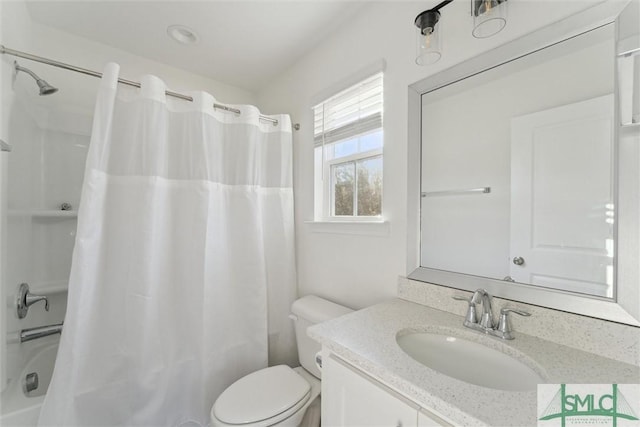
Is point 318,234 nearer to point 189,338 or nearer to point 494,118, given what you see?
point 189,338

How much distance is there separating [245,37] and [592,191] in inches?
72.6

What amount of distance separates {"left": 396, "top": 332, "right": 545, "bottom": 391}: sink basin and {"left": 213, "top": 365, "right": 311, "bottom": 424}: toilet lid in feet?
2.05

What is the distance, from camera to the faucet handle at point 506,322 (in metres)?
0.80

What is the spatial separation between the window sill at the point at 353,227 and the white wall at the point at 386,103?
0.01 m

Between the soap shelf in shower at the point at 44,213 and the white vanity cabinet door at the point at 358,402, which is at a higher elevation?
the soap shelf in shower at the point at 44,213

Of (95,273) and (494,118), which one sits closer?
(494,118)

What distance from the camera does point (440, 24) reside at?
3.49ft

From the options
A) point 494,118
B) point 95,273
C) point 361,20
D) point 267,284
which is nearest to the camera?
point 494,118

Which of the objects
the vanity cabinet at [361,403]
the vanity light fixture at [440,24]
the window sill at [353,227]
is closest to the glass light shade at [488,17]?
the vanity light fixture at [440,24]

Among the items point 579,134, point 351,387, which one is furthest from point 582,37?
point 351,387

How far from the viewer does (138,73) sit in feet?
6.01

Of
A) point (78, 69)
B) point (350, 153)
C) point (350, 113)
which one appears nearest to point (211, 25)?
point (78, 69)

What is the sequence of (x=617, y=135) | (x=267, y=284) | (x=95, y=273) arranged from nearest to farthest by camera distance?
(x=617, y=135) → (x=95, y=273) → (x=267, y=284)

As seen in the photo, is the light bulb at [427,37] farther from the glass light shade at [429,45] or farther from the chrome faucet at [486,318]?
the chrome faucet at [486,318]
